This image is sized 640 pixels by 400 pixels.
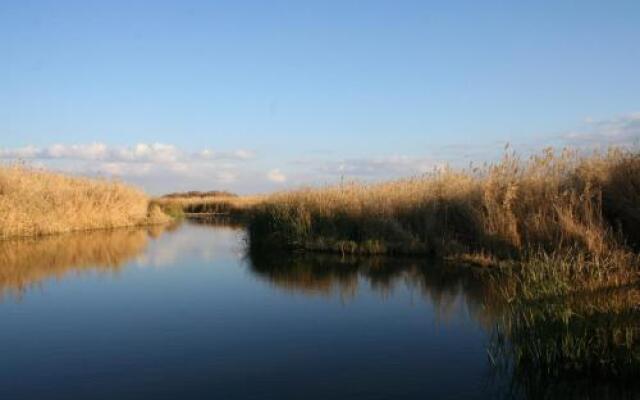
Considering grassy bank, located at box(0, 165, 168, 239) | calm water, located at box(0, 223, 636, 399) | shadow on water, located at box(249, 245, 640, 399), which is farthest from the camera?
grassy bank, located at box(0, 165, 168, 239)

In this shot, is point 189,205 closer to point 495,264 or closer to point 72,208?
point 72,208

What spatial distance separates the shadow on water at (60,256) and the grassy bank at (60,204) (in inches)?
42.9

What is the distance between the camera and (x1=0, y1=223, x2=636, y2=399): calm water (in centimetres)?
617

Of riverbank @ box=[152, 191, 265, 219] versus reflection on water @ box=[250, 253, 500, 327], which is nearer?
reflection on water @ box=[250, 253, 500, 327]

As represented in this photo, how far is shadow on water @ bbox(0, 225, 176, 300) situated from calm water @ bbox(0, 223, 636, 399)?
12 centimetres

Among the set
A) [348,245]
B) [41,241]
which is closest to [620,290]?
[348,245]

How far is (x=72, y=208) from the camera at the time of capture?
25359 mm

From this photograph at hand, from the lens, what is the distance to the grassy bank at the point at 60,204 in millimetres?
22375

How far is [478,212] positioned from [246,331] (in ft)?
25.2

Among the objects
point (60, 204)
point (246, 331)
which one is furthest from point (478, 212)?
point (60, 204)

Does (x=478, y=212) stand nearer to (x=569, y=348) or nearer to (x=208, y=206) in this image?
(x=569, y=348)

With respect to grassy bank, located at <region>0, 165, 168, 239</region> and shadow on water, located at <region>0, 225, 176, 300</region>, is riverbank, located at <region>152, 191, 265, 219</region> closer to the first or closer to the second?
grassy bank, located at <region>0, 165, 168, 239</region>

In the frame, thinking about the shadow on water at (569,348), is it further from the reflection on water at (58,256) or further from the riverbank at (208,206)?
the riverbank at (208,206)

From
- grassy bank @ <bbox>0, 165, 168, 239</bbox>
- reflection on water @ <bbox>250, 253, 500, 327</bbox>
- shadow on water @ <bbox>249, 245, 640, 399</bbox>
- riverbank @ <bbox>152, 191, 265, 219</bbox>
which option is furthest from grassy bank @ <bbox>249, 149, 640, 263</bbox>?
riverbank @ <bbox>152, 191, 265, 219</bbox>
